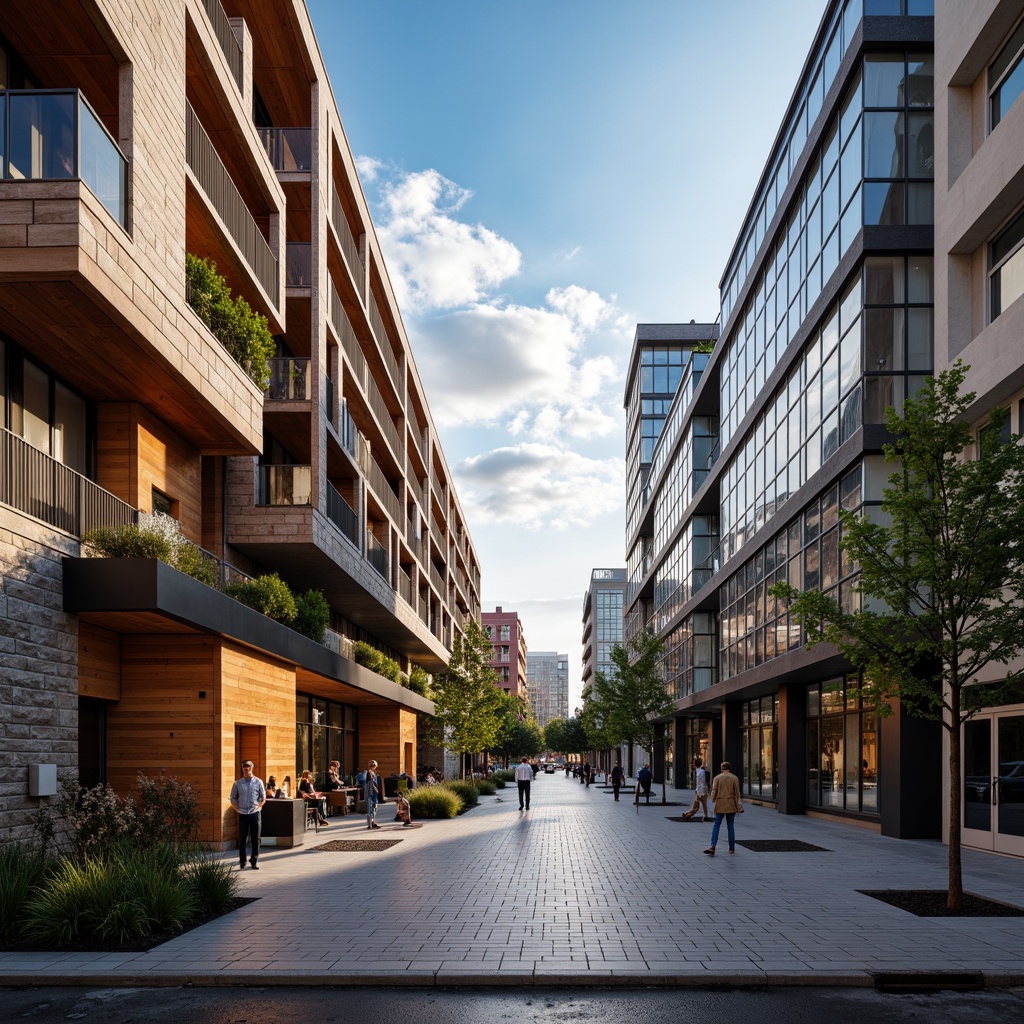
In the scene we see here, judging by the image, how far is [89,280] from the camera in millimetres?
12977

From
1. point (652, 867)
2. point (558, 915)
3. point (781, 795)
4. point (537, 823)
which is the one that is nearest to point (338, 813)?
point (537, 823)

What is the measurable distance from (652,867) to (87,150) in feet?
45.4

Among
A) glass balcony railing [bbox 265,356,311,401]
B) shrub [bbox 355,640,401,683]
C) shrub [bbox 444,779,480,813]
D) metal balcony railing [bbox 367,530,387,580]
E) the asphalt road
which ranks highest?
glass balcony railing [bbox 265,356,311,401]

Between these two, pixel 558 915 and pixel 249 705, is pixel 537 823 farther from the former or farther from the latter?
pixel 558 915

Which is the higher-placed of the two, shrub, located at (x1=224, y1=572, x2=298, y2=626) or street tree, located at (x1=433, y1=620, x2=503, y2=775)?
shrub, located at (x1=224, y1=572, x2=298, y2=626)

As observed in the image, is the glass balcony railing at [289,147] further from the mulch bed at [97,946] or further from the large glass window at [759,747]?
the large glass window at [759,747]

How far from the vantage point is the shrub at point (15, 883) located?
997 centimetres

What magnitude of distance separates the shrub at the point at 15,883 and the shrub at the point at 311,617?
11.4 meters

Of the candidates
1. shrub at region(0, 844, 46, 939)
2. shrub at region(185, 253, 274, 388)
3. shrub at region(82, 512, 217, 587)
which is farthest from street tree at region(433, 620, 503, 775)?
shrub at region(0, 844, 46, 939)

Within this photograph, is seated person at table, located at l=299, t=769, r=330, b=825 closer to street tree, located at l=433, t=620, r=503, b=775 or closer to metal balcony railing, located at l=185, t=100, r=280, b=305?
metal balcony railing, located at l=185, t=100, r=280, b=305

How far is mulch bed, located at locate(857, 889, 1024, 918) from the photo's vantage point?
456 inches

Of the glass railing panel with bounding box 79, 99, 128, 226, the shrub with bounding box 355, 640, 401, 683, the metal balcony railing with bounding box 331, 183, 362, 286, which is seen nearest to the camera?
the glass railing panel with bounding box 79, 99, 128, 226

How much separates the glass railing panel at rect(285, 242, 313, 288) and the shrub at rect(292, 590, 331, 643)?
8243 mm

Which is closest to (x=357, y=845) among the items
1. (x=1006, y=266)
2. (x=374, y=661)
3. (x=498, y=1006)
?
(x=498, y=1006)
